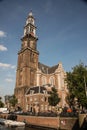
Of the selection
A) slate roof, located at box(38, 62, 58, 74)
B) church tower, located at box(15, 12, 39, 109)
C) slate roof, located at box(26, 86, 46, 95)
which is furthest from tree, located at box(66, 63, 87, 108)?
slate roof, located at box(38, 62, 58, 74)

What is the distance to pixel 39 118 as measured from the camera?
38156 millimetres

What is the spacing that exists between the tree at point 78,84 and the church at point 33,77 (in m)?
21.4

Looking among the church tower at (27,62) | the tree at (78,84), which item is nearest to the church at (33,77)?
the church tower at (27,62)

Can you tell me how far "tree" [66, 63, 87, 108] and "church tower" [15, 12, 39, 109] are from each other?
29023 millimetres

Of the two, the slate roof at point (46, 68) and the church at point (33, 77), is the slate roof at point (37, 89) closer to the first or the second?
the church at point (33, 77)

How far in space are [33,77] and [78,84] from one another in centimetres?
3564

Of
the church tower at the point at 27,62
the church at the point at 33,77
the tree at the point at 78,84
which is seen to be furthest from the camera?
the church tower at the point at 27,62

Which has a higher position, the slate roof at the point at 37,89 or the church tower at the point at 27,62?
the church tower at the point at 27,62

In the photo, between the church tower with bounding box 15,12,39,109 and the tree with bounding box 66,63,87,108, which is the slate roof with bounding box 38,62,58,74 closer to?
the church tower with bounding box 15,12,39,109

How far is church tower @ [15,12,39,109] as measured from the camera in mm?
67312

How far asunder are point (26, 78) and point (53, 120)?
35.4m

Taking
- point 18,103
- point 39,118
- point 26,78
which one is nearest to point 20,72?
point 26,78

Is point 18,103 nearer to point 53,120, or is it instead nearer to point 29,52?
point 29,52

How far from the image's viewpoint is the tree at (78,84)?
118 feet
